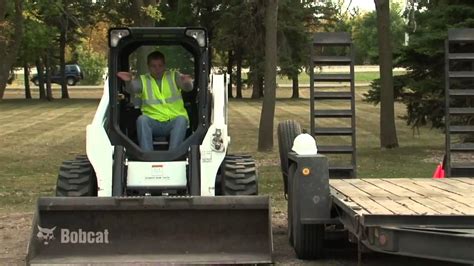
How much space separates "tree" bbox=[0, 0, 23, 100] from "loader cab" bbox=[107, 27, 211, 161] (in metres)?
6.76

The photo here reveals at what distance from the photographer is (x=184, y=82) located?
321 inches

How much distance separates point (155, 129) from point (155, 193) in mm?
756

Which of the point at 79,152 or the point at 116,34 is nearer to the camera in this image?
the point at 116,34

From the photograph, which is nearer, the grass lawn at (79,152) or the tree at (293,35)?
the grass lawn at (79,152)

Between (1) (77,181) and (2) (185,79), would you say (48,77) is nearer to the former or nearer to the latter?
(2) (185,79)

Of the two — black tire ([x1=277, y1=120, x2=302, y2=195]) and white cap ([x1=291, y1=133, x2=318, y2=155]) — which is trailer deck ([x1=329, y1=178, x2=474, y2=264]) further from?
black tire ([x1=277, y1=120, x2=302, y2=195])

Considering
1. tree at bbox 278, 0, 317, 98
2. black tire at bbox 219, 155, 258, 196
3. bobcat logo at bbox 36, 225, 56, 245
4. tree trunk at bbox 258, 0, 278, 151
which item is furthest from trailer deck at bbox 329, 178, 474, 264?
tree at bbox 278, 0, 317, 98

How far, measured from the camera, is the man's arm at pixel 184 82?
321 inches

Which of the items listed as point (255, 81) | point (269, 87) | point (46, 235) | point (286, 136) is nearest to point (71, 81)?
point (255, 81)

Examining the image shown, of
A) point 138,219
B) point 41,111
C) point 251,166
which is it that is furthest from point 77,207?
point 41,111

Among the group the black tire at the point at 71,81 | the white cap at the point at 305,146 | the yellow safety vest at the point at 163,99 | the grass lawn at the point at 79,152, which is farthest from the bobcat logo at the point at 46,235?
the black tire at the point at 71,81

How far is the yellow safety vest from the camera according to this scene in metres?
8.11

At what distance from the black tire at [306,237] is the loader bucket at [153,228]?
325 millimetres

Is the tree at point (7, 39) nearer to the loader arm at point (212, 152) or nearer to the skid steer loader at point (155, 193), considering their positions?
the skid steer loader at point (155, 193)
